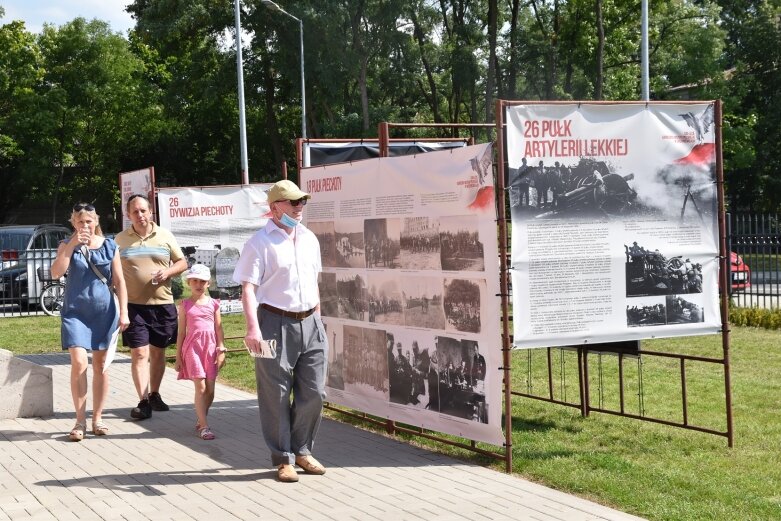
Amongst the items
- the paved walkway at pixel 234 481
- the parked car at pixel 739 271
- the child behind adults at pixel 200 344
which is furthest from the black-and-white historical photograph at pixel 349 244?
the parked car at pixel 739 271

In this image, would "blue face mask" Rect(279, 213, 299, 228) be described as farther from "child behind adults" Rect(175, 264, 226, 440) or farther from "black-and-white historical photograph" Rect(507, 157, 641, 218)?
"child behind adults" Rect(175, 264, 226, 440)

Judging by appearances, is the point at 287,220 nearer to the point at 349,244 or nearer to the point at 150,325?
the point at 349,244

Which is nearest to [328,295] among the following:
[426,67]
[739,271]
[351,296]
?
[351,296]

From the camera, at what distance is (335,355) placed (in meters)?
9.12

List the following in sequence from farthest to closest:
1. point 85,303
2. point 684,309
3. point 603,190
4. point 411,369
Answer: point 85,303, point 411,369, point 684,309, point 603,190

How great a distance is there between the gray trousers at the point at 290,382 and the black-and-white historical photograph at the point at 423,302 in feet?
2.95

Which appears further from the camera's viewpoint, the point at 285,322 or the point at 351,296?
the point at 351,296

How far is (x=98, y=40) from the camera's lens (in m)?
49.7

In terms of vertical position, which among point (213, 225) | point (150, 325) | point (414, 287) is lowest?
point (150, 325)

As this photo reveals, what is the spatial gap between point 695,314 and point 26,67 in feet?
150

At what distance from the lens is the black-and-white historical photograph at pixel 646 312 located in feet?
25.0

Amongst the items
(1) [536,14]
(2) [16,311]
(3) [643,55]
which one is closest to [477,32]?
(1) [536,14]

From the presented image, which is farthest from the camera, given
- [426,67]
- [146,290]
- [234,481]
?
[426,67]

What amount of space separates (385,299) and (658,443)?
233 cm
